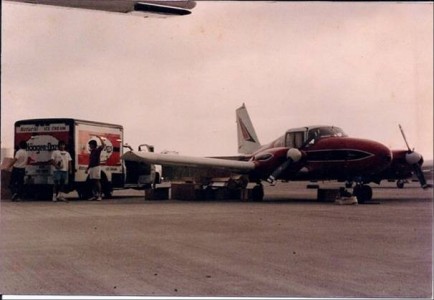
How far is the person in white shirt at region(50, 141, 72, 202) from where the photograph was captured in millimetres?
13023

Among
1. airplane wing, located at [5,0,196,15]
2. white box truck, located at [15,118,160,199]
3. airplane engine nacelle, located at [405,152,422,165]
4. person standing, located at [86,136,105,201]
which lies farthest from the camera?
airplane engine nacelle, located at [405,152,422,165]

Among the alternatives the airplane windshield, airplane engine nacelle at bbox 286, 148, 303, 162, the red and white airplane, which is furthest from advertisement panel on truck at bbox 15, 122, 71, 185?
the red and white airplane

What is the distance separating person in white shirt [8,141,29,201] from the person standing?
5.10 ft

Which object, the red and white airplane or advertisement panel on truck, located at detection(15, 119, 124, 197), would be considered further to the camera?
advertisement panel on truck, located at detection(15, 119, 124, 197)

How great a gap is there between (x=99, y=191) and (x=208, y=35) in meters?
8.18

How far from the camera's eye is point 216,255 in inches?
241

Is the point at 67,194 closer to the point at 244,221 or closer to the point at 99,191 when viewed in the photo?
the point at 99,191

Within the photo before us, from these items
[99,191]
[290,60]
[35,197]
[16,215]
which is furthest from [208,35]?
[35,197]

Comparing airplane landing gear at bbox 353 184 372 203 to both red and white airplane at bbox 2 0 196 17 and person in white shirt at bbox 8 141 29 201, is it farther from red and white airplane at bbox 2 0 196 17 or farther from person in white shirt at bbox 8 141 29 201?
red and white airplane at bbox 2 0 196 17

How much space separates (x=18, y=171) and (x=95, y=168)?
182 cm

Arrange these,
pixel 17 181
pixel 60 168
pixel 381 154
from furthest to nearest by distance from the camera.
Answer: pixel 381 154, pixel 17 181, pixel 60 168

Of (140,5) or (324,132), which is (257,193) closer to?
(324,132)

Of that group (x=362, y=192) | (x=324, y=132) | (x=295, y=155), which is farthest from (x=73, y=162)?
(x=362, y=192)

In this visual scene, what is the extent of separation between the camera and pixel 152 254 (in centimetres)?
612
